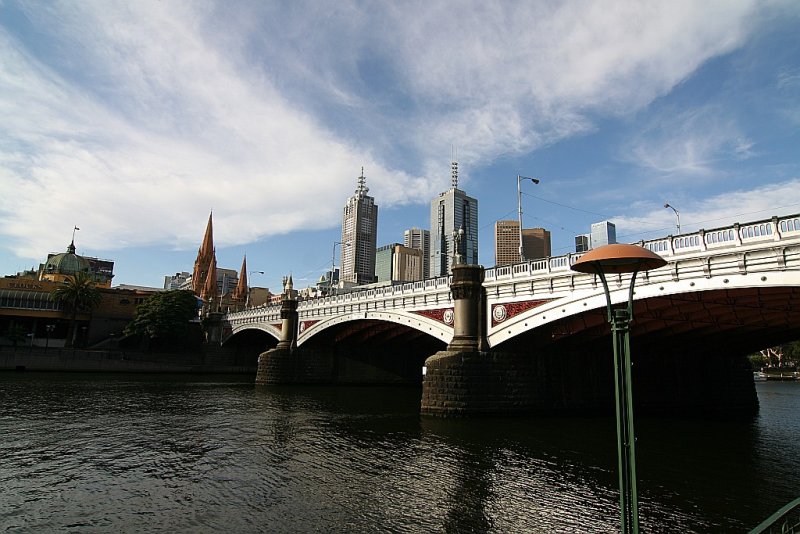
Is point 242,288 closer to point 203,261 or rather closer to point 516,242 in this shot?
point 203,261

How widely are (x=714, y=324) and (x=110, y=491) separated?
2997 cm

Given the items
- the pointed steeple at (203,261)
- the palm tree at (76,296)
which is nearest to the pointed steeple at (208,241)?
the pointed steeple at (203,261)

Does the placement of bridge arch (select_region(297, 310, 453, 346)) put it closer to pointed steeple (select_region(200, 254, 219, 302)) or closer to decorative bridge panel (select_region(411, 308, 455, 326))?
decorative bridge panel (select_region(411, 308, 455, 326))

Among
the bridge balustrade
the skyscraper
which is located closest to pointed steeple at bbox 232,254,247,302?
the skyscraper

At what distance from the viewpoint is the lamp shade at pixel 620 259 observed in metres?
7.25

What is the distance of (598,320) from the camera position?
27.1 metres

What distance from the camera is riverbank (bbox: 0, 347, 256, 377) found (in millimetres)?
60031

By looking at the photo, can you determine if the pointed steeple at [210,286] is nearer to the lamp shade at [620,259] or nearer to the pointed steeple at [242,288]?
the pointed steeple at [242,288]

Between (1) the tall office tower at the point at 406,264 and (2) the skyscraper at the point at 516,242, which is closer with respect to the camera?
(2) the skyscraper at the point at 516,242

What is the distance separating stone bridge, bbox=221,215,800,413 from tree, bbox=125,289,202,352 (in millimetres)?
40381

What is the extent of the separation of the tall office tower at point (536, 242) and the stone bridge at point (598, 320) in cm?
2479

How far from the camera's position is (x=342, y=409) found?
35.0 metres

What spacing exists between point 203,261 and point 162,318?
65461 millimetres

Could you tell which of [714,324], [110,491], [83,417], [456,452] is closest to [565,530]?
[456,452]
